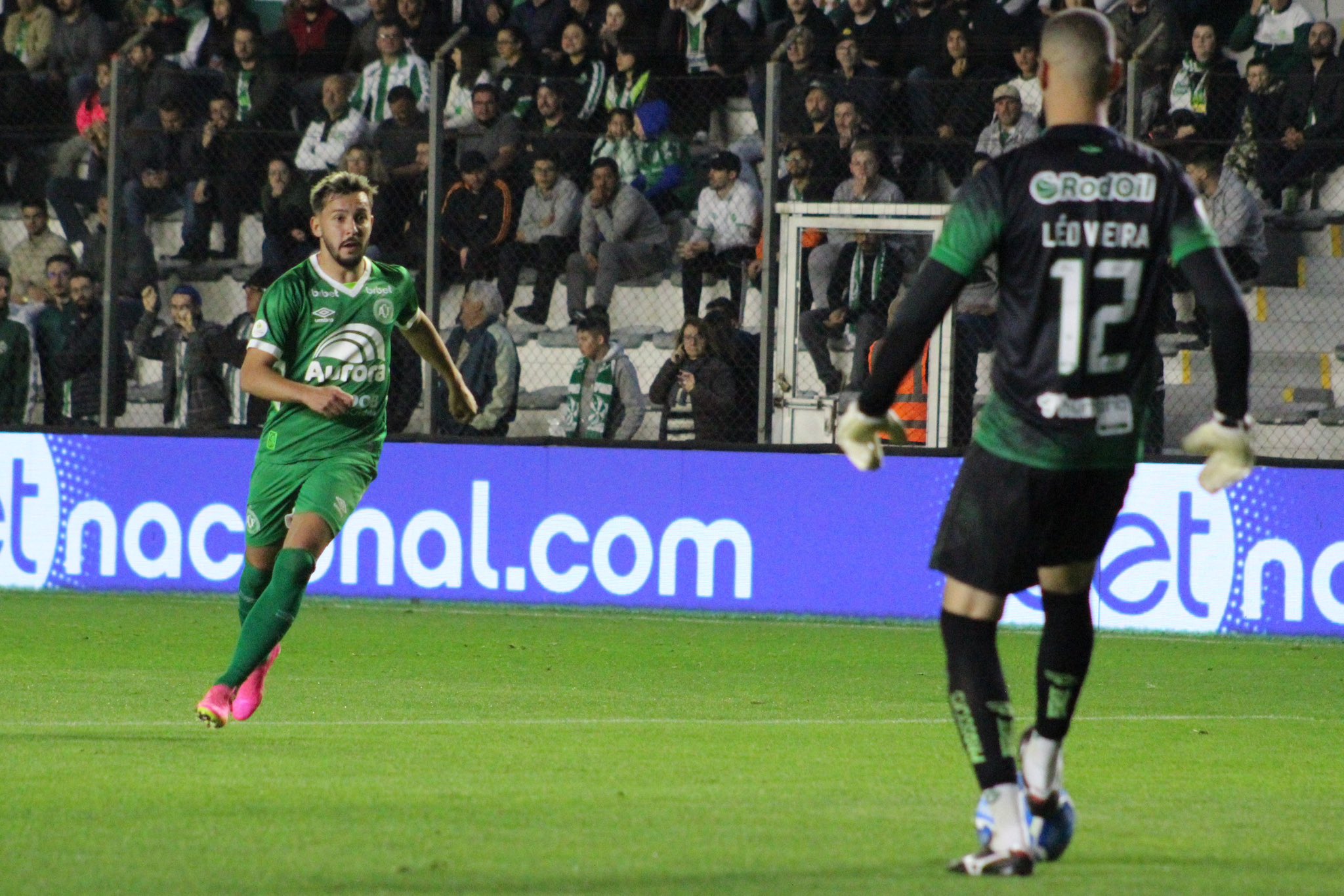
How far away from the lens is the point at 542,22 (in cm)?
1809

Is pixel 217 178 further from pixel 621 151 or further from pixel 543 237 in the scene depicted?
pixel 621 151

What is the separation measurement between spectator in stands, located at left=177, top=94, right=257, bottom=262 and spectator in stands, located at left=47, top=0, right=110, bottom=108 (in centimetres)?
273

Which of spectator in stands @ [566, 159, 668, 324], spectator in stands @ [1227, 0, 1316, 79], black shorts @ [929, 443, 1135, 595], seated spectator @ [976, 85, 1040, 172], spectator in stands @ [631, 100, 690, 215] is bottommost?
black shorts @ [929, 443, 1135, 595]

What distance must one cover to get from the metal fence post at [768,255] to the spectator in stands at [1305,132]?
3.22m

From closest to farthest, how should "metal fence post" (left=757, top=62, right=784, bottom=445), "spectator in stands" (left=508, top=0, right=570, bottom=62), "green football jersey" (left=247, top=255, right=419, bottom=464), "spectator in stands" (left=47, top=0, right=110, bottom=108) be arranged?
"green football jersey" (left=247, top=255, right=419, bottom=464), "metal fence post" (left=757, top=62, right=784, bottom=445), "spectator in stands" (left=508, top=0, right=570, bottom=62), "spectator in stands" (left=47, top=0, right=110, bottom=108)

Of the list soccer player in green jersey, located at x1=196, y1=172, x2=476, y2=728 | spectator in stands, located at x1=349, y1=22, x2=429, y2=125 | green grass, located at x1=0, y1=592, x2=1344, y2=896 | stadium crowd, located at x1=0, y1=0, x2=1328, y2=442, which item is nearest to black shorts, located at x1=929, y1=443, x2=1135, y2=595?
green grass, located at x1=0, y1=592, x2=1344, y2=896

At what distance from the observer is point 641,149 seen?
53.0 feet

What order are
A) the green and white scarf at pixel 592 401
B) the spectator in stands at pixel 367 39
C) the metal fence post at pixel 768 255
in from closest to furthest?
the metal fence post at pixel 768 255, the green and white scarf at pixel 592 401, the spectator in stands at pixel 367 39

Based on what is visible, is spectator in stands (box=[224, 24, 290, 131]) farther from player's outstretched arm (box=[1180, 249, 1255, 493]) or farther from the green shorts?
player's outstretched arm (box=[1180, 249, 1255, 493])

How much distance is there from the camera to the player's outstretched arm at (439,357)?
8.91 metres

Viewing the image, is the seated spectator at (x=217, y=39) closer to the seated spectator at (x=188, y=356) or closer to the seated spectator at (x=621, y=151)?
the seated spectator at (x=188, y=356)

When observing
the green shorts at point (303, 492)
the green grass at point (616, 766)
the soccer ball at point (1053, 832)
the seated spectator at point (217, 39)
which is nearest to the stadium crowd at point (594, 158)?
the seated spectator at point (217, 39)

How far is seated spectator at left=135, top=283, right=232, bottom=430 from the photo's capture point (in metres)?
16.0

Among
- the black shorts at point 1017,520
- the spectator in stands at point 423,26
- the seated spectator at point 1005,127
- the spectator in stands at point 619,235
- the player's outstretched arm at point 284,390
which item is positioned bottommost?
the black shorts at point 1017,520
